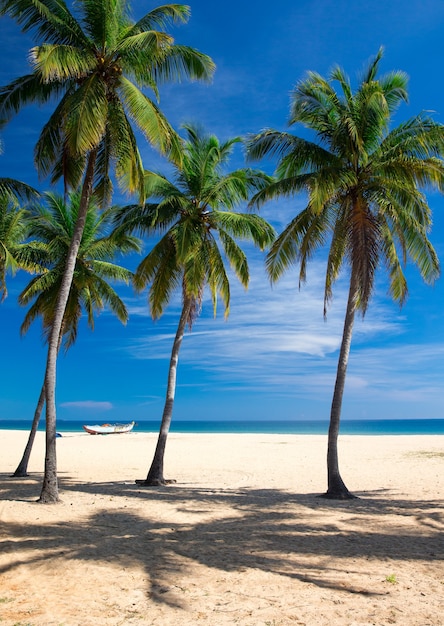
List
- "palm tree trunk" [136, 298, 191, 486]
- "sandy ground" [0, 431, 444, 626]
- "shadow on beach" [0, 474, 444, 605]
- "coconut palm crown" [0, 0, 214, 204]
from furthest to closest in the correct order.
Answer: "palm tree trunk" [136, 298, 191, 486], "coconut palm crown" [0, 0, 214, 204], "shadow on beach" [0, 474, 444, 605], "sandy ground" [0, 431, 444, 626]

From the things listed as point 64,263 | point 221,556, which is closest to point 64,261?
point 64,263

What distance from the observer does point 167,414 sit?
51.9 ft

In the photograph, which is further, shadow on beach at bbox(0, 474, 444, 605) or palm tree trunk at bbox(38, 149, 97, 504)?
palm tree trunk at bbox(38, 149, 97, 504)

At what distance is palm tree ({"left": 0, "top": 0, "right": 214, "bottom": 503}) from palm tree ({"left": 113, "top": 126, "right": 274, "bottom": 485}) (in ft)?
9.71

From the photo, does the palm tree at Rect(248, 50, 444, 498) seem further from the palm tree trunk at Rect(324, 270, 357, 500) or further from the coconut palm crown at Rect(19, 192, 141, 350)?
the coconut palm crown at Rect(19, 192, 141, 350)

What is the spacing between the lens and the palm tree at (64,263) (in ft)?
57.3

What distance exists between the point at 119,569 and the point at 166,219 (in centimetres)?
1132

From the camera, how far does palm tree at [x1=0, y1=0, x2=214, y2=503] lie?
1104cm

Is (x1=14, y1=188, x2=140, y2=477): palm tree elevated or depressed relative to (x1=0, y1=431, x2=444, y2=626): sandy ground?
elevated

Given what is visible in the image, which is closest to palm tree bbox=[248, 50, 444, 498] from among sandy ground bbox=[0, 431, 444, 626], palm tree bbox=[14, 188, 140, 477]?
sandy ground bbox=[0, 431, 444, 626]

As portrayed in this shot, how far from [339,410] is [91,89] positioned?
969 centimetres

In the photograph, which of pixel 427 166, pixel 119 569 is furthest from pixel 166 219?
pixel 119 569

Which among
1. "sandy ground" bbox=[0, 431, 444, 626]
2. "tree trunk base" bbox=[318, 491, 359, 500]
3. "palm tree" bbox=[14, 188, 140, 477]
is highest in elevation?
"palm tree" bbox=[14, 188, 140, 477]

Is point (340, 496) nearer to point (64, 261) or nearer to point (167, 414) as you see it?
point (167, 414)
